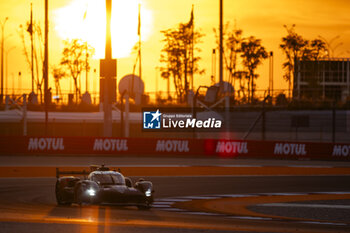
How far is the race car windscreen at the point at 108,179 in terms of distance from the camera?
16.7m

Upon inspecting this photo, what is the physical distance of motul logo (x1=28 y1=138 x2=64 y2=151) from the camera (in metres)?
37.0

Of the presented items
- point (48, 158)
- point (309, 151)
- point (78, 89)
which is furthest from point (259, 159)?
point (78, 89)

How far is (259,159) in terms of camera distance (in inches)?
1447

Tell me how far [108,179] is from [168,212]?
1537 mm

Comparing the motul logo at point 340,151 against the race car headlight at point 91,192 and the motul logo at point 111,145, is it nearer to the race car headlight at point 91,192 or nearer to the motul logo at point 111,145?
the motul logo at point 111,145

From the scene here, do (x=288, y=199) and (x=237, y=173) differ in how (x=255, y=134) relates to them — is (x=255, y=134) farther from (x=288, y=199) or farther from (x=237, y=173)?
(x=288, y=199)

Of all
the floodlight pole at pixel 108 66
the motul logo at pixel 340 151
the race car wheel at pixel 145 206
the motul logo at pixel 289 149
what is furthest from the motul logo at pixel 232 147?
the race car wheel at pixel 145 206

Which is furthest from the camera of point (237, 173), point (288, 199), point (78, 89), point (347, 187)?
point (78, 89)

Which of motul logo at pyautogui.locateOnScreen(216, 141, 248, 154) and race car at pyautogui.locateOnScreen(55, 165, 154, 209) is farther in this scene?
motul logo at pyautogui.locateOnScreen(216, 141, 248, 154)

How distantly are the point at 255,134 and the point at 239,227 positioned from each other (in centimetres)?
3727

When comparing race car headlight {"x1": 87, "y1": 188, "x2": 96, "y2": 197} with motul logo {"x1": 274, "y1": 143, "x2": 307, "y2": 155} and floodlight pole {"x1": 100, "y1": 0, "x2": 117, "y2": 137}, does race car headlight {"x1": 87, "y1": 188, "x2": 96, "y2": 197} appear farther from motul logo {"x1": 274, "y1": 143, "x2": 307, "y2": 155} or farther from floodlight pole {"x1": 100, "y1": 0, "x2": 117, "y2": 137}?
motul logo {"x1": 274, "y1": 143, "x2": 307, "y2": 155}

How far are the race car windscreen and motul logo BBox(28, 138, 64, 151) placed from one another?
67.5 feet

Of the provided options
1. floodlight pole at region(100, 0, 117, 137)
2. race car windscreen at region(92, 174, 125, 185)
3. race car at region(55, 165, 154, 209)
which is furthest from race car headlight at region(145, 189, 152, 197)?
floodlight pole at region(100, 0, 117, 137)

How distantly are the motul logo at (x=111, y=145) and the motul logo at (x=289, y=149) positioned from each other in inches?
291
